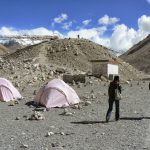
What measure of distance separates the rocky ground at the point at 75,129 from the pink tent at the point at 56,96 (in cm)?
78

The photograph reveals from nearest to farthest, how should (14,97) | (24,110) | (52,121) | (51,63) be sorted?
1. (52,121)
2. (24,110)
3. (14,97)
4. (51,63)

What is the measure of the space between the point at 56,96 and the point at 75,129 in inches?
321

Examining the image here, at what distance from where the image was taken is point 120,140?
14445mm

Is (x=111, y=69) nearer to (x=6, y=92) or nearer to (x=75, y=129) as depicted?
(x=6, y=92)

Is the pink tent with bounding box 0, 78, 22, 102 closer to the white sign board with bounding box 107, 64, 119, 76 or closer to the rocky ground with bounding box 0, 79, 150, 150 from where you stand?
the rocky ground with bounding box 0, 79, 150, 150

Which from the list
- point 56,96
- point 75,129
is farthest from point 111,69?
point 75,129

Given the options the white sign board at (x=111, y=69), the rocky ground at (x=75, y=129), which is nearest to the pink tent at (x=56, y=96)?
the rocky ground at (x=75, y=129)

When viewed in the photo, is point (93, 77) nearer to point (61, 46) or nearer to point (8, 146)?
point (61, 46)

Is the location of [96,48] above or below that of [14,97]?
above

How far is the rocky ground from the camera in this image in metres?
13.8

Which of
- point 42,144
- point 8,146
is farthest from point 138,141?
point 8,146

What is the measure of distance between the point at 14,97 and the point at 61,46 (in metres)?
36.2

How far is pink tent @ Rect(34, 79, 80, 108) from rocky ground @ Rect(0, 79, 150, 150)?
78 centimetres

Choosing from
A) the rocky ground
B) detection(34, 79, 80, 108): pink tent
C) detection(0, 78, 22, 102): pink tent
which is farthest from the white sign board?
the rocky ground
